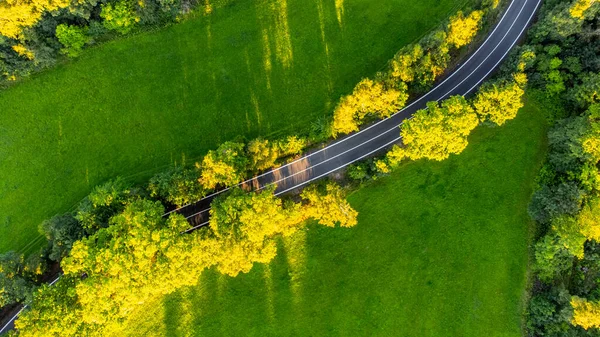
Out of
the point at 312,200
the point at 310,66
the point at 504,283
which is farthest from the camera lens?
the point at 310,66

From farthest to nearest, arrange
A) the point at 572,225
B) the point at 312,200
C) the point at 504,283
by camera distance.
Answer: the point at 504,283
the point at 312,200
the point at 572,225

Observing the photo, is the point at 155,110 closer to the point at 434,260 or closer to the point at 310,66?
the point at 310,66

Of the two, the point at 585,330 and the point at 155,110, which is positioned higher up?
the point at 155,110

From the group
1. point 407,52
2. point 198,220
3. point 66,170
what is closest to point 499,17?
point 407,52

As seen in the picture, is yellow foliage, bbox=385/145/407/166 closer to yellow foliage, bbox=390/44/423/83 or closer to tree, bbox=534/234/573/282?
yellow foliage, bbox=390/44/423/83

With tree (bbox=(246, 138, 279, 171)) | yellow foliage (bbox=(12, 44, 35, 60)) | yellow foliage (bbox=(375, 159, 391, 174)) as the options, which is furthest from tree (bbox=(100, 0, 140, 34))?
yellow foliage (bbox=(375, 159, 391, 174))

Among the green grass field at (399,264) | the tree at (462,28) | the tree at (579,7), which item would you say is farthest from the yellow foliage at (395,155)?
the tree at (579,7)
